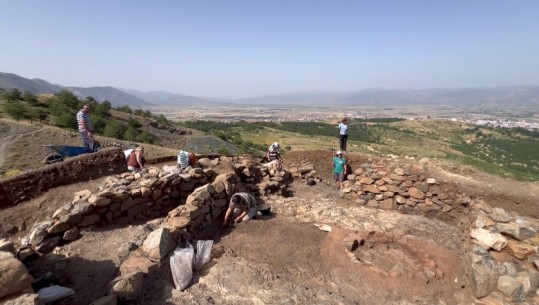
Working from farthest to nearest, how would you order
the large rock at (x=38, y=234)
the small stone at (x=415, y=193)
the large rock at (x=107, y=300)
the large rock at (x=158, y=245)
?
the small stone at (x=415, y=193) → the large rock at (x=38, y=234) → the large rock at (x=158, y=245) → the large rock at (x=107, y=300)

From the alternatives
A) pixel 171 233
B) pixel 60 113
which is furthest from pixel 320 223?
pixel 60 113

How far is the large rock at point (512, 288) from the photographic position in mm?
6141

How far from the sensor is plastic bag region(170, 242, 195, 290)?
5.51 m

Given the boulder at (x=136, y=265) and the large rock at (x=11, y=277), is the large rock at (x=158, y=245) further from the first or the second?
the large rock at (x=11, y=277)

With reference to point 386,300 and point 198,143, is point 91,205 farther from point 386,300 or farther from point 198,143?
point 198,143

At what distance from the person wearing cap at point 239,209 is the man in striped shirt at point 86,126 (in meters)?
7.04

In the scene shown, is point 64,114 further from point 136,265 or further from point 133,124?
point 136,265

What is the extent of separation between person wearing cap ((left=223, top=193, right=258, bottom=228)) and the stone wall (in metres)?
6.00

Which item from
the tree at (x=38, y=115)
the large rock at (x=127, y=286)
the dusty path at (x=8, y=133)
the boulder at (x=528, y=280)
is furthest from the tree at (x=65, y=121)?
the boulder at (x=528, y=280)

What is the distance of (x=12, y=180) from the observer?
8.76 meters

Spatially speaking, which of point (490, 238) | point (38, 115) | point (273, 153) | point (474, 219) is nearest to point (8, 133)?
point (38, 115)

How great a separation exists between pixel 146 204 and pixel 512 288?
8.51 metres

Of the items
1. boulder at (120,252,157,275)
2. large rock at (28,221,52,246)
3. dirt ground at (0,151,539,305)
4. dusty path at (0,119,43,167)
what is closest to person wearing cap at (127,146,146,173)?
dirt ground at (0,151,539,305)

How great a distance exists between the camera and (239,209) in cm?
850
